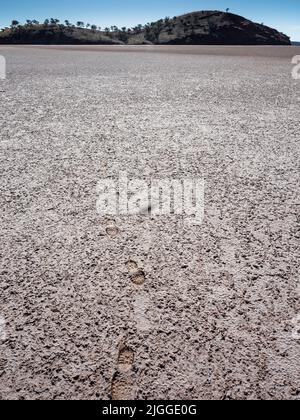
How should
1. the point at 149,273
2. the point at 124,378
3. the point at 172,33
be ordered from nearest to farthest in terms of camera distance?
the point at 124,378, the point at 149,273, the point at 172,33

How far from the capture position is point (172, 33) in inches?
2781

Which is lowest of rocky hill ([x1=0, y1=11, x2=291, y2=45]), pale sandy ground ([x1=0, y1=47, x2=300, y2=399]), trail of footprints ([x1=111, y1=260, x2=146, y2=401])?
trail of footprints ([x1=111, y1=260, x2=146, y2=401])

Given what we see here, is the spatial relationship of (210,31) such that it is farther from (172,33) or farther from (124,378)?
(124,378)

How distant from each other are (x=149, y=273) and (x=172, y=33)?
81.4 m

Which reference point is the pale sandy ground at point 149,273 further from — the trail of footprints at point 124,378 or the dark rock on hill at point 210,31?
the dark rock on hill at point 210,31

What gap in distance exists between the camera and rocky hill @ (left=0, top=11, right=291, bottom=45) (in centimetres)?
6875

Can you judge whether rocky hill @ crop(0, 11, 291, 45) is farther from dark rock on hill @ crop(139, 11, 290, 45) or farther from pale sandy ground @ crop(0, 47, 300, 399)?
pale sandy ground @ crop(0, 47, 300, 399)

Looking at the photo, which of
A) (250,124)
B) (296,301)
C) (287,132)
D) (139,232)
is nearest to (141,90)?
(250,124)

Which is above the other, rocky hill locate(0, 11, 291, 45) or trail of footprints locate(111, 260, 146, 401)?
rocky hill locate(0, 11, 291, 45)

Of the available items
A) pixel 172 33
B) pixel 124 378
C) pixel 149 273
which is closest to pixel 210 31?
pixel 172 33

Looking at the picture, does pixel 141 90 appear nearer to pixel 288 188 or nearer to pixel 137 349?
pixel 288 188

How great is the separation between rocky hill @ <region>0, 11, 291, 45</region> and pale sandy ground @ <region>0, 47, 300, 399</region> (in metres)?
71.7

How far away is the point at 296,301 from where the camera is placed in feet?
5.13

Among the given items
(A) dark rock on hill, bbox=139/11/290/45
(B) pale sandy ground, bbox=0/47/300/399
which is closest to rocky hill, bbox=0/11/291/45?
(A) dark rock on hill, bbox=139/11/290/45
